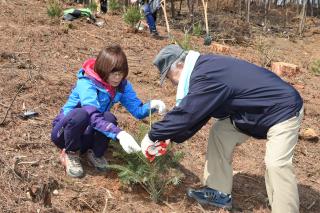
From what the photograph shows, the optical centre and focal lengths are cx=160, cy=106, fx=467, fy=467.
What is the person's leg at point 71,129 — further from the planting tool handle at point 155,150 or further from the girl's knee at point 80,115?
the planting tool handle at point 155,150

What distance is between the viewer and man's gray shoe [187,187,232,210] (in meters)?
3.17

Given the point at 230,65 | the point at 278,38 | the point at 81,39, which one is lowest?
the point at 278,38

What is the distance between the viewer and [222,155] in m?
3.17

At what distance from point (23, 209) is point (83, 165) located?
2.95 feet

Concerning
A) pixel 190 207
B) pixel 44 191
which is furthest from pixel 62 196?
pixel 190 207

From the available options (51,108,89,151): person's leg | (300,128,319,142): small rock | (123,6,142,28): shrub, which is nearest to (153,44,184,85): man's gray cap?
(51,108,89,151): person's leg

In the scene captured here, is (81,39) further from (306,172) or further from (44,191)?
(44,191)

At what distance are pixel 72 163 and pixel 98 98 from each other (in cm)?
48

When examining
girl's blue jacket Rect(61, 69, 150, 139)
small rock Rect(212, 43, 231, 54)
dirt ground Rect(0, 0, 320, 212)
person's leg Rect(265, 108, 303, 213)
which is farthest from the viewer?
small rock Rect(212, 43, 231, 54)

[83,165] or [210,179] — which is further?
[83,165]

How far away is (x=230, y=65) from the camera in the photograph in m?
2.81

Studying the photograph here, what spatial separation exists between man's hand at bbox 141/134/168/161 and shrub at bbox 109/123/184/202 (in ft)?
0.46

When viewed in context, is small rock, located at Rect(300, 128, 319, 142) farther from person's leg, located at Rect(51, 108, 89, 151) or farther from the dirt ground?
person's leg, located at Rect(51, 108, 89, 151)

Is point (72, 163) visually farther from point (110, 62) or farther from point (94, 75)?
point (110, 62)
